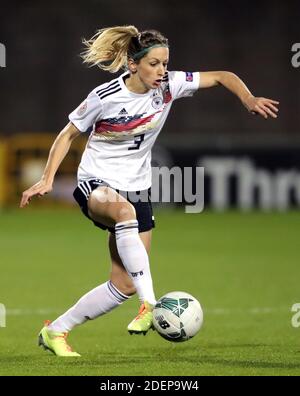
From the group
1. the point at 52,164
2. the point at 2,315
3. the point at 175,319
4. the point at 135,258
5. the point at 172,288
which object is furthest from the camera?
the point at 172,288

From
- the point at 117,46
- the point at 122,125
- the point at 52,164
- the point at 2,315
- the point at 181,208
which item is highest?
the point at 117,46

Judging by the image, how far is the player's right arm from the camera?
261 inches

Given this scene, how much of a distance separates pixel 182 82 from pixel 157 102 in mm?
222

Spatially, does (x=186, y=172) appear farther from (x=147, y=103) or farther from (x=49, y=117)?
(x=147, y=103)

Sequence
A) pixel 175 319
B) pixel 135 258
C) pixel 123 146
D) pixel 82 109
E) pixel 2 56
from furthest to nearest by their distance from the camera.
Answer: pixel 2 56
pixel 123 146
pixel 82 109
pixel 135 258
pixel 175 319

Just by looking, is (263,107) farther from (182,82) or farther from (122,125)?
(122,125)

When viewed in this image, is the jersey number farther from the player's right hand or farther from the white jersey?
the player's right hand

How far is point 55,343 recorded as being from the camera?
23.3ft

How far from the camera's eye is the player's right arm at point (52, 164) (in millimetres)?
6617

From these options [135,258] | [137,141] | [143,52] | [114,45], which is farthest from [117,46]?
[135,258]

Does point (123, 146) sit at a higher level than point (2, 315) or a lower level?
higher

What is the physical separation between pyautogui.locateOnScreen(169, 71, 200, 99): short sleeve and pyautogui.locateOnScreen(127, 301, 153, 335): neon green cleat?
1.35 metres

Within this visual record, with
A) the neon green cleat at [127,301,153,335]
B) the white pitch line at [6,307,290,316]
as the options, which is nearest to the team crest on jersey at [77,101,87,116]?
the neon green cleat at [127,301,153,335]
